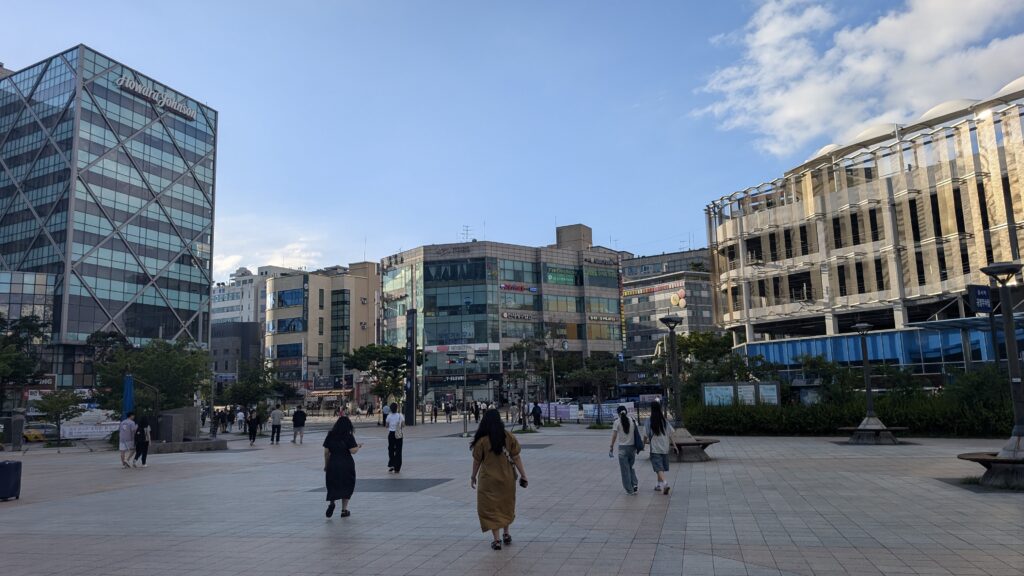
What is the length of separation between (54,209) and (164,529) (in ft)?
264

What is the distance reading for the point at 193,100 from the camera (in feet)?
305

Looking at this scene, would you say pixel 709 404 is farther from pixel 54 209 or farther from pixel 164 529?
pixel 54 209

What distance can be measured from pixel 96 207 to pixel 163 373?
54945 millimetres

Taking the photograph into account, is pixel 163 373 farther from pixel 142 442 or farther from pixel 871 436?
pixel 871 436

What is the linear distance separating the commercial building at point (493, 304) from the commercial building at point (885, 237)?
34371mm

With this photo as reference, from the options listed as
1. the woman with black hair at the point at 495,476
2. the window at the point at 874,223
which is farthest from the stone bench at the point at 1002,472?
the window at the point at 874,223

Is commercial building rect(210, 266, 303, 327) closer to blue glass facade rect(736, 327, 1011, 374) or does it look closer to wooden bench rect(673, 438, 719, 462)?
blue glass facade rect(736, 327, 1011, 374)

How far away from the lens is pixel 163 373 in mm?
32406

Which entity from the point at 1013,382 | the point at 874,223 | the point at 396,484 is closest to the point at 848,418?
the point at 1013,382

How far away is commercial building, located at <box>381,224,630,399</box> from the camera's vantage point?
86.4 metres

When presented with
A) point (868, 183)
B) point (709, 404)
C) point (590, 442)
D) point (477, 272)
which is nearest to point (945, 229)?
point (868, 183)

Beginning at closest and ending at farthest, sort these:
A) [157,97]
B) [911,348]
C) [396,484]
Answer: [396,484], [911,348], [157,97]

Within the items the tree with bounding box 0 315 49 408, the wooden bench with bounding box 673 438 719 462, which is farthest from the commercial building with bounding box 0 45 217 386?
the wooden bench with bounding box 673 438 719 462

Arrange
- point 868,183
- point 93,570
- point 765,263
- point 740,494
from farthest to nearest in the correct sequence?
point 765,263 < point 868,183 < point 740,494 < point 93,570
